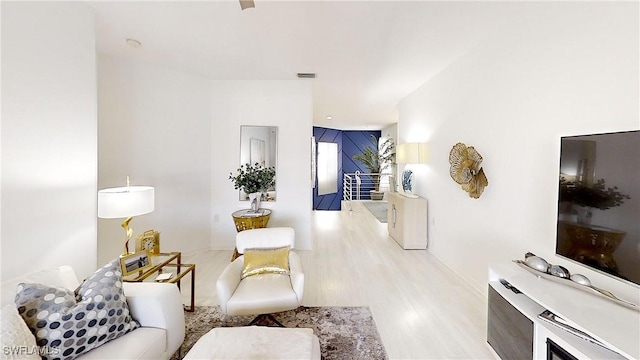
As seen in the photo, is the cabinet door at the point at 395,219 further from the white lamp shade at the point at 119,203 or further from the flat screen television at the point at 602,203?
the white lamp shade at the point at 119,203

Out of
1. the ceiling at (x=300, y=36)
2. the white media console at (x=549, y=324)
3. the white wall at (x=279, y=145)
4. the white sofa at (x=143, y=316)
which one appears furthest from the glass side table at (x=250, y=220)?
the white media console at (x=549, y=324)

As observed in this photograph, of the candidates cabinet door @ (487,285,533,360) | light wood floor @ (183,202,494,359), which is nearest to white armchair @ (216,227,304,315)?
light wood floor @ (183,202,494,359)

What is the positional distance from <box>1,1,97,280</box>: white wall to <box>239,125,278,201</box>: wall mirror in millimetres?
2194

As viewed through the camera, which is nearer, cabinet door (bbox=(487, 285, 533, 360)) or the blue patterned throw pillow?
the blue patterned throw pillow

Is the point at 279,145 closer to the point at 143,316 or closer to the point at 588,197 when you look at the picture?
the point at 143,316

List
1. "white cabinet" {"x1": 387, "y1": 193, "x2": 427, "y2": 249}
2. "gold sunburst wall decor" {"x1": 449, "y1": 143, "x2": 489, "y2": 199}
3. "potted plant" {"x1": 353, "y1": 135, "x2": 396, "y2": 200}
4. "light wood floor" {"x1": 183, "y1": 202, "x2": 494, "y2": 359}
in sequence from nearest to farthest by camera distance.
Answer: "light wood floor" {"x1": 183, "y1": 202, "x2": 494, "y2": 359} < "gold sunburst wall decor" {"x1": 449, "y1": 143, "x2": 489, "y2": 199} < "white cabinet" {"x1": 387, "y1": 193, "x2": 427, "y2": 249} < "potted plant" {"x1": 353, "y1": 135, "x2": 396, "y2": 200}

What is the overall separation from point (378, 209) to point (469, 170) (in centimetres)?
523

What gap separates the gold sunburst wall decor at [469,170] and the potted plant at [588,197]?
1194 mm

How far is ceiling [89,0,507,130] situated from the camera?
229cm

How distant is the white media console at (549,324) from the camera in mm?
1166

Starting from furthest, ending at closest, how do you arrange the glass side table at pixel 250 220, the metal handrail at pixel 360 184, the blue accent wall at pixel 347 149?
the blue accent wall at pixel 347 149 < the metal handrail at pixel 360 184 < the glass side table at pixel 250 220

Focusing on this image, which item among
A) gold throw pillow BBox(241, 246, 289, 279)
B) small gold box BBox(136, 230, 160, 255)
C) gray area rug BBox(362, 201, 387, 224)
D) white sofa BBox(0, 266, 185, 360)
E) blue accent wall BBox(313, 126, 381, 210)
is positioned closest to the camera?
white sofa BBox(0, 266, 185, 360)

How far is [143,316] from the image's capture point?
1.60 meters

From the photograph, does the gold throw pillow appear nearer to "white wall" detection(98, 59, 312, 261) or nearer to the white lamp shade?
the white lamp shade
